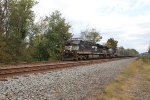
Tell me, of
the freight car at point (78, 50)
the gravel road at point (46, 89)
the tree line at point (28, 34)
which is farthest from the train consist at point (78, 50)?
the gravel road at point (46, 89)

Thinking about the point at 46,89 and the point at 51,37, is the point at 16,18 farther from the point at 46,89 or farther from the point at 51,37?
the point at 46,89

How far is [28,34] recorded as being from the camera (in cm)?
4431

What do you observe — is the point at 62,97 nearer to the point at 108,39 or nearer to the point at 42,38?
the point at 42,38

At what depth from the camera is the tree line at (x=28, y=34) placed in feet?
115

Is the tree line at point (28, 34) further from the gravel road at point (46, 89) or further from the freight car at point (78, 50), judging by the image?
the gravel road at point (46, 89)

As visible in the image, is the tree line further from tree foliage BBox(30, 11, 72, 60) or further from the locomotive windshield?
the locomotive windshield

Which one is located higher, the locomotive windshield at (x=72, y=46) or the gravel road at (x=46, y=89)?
the locomotive windshield at (x=72, y=46)

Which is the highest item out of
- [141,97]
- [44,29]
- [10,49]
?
[44,29]

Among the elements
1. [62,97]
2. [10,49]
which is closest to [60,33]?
[10,49]

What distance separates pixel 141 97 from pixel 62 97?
167 inches

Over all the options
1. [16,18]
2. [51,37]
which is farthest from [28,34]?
[51,37]

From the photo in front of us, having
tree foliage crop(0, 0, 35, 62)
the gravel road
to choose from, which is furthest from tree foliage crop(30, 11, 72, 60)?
the gravel road

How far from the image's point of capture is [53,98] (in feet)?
36.2

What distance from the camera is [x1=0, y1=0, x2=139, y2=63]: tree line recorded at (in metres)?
35.0
